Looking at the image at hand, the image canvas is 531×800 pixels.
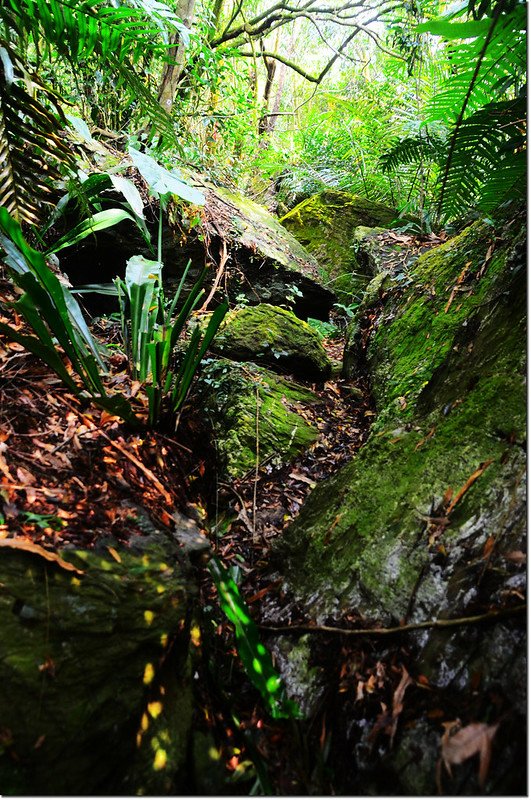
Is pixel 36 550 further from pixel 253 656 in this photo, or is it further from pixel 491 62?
pixel 491 62

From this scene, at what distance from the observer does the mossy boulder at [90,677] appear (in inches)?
31.5

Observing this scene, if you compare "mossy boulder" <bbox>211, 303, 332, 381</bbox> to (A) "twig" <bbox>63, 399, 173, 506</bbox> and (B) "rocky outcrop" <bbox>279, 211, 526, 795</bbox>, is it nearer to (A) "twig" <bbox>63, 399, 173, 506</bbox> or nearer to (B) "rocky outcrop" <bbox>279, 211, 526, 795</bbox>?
(B) "rocky outcrop" <bbox>279, 211, 526, 795</bbox>

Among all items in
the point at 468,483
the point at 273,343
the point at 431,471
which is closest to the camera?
the point at 468,483

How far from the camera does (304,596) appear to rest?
4.04 ft

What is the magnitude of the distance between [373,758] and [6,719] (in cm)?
73

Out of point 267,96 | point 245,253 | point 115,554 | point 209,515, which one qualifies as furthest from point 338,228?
point 267,96

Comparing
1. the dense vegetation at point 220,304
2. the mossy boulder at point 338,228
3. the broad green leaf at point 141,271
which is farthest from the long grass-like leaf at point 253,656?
the mossy boulder at point 338,228

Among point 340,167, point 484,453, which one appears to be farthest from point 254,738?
point 340,167

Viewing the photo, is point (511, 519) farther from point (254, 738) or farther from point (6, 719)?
point (6, 719)

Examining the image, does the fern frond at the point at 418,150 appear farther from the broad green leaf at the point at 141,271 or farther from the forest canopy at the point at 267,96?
the broad green leaf at the point at 141,271

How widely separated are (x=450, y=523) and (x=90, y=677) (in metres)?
0.94

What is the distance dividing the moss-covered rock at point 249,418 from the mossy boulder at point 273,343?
0.72 feet

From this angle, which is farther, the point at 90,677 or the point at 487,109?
the point at 487,109

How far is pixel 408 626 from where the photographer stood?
0.94m
